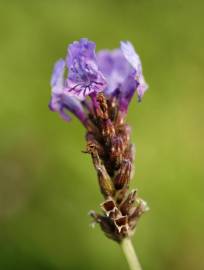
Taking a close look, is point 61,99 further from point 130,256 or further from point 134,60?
point 130,256

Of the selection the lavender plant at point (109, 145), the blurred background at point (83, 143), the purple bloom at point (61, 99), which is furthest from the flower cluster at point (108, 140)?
the blurred background at point (83, 143)

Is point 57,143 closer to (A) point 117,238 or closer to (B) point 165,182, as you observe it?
(B) point 165,182

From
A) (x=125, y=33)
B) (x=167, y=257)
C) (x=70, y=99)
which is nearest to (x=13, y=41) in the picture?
(x=125, y=33)

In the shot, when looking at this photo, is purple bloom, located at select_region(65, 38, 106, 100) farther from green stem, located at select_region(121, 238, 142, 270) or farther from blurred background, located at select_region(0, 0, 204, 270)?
blurred background, located at select_region(0, 0, 204, 270)

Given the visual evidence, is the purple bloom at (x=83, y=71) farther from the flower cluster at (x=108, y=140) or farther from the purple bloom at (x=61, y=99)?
the purple bloom at (x=61, y=99)

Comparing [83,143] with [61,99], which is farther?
[83,143]

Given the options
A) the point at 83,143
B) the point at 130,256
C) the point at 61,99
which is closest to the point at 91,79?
the point at 61,99

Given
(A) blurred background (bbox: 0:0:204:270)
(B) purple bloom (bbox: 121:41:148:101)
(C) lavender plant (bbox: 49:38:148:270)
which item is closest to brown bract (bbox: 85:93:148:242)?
(C) lavender plant (bbox: 49:38:148:270)
